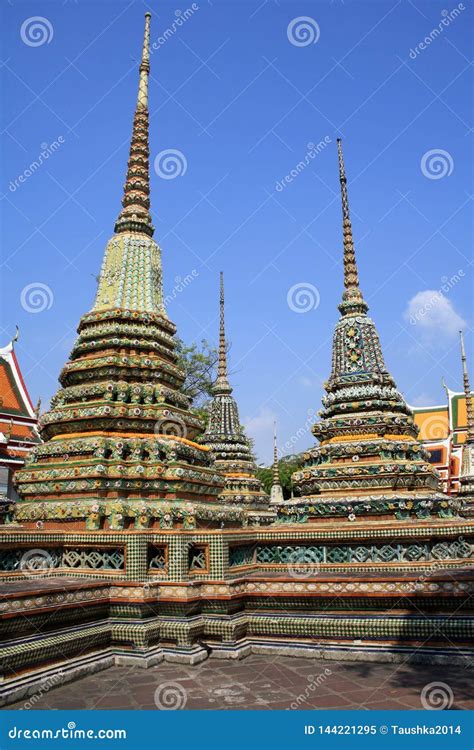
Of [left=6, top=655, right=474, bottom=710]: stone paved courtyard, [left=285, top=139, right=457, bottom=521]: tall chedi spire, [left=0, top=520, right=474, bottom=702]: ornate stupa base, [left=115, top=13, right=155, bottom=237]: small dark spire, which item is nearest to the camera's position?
[left=6, top=655, right=474, bottom=710]: stone paved courtyard

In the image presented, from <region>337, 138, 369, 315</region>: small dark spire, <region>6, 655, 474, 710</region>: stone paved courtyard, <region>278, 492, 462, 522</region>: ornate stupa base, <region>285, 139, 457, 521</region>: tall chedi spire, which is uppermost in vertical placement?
<region>337, 138, 369, 315</region>: small dark spire

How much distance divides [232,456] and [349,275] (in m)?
8.93

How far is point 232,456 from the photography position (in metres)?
22.3

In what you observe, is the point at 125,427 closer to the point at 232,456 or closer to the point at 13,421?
the point at 232,456

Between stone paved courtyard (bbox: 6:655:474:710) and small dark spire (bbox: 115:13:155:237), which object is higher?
small dark spire (bbox: 115:13:155:237)

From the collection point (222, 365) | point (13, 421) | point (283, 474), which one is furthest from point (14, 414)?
point (283, 474)

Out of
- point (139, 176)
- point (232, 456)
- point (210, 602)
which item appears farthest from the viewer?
point (232, 456)

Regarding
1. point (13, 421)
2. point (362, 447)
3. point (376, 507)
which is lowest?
point (376, 507)

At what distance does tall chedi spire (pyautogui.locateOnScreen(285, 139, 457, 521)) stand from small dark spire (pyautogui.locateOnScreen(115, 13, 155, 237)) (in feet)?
19.1

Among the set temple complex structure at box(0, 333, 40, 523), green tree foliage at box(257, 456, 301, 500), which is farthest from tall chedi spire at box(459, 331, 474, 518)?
green tree foliage at box(257, 456, 301, 500)

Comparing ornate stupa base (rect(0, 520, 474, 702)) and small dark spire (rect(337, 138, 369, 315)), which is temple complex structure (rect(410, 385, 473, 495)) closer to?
small dark spire (rect(337, 138, 369, 315))

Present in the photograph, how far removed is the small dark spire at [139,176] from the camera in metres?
14.0

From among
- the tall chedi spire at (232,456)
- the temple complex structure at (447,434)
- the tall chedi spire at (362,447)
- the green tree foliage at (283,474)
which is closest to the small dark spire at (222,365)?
the tall chedi spire at (232,456)

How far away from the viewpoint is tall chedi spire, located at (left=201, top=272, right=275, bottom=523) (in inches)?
862
